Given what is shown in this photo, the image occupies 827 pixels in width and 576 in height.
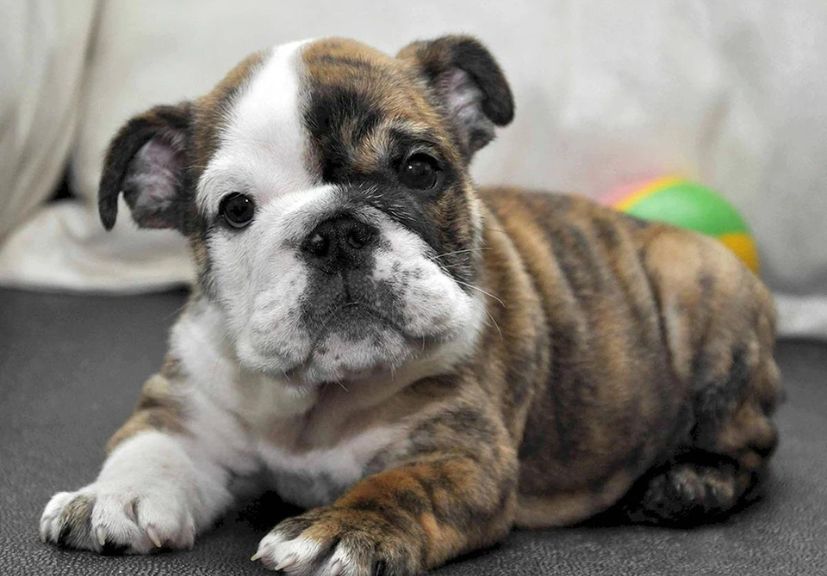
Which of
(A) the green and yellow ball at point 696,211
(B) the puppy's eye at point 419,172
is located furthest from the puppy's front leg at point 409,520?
(A) the green and yellow ball at point 696,211

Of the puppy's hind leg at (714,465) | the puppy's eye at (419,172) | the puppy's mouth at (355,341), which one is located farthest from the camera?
the puppy's hind leg at (714,465)

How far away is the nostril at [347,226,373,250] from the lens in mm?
2568

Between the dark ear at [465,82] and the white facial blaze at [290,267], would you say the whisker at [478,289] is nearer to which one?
the white facial blaze at [290,267]

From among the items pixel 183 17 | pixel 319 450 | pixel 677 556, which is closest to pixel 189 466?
pixel 319 450

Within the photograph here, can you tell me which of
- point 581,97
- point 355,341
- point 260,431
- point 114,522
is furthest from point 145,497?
point 581,97

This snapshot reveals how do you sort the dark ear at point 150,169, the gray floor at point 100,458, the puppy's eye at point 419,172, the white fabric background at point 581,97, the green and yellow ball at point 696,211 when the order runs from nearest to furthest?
the gray floor at point 100,458
the puppy's eye at point 419,172
the dark ear at point 150,169
the green and yellow ball at point 696,211
the white fabric background at point 581,97

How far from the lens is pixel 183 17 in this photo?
591cm

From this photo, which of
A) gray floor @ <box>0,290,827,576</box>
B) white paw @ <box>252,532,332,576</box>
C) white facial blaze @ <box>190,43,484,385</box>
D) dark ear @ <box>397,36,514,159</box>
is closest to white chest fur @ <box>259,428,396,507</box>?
gray floor @ <box>0,290,827,576</box>

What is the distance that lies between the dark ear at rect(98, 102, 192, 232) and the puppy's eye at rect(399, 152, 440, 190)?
0.69 metres

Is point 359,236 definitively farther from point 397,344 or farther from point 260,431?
point 260,431

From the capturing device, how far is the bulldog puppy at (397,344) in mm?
2576

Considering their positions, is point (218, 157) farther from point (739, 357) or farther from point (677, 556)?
point (739, 357)

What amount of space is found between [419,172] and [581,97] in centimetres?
322

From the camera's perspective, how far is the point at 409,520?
2539mm
